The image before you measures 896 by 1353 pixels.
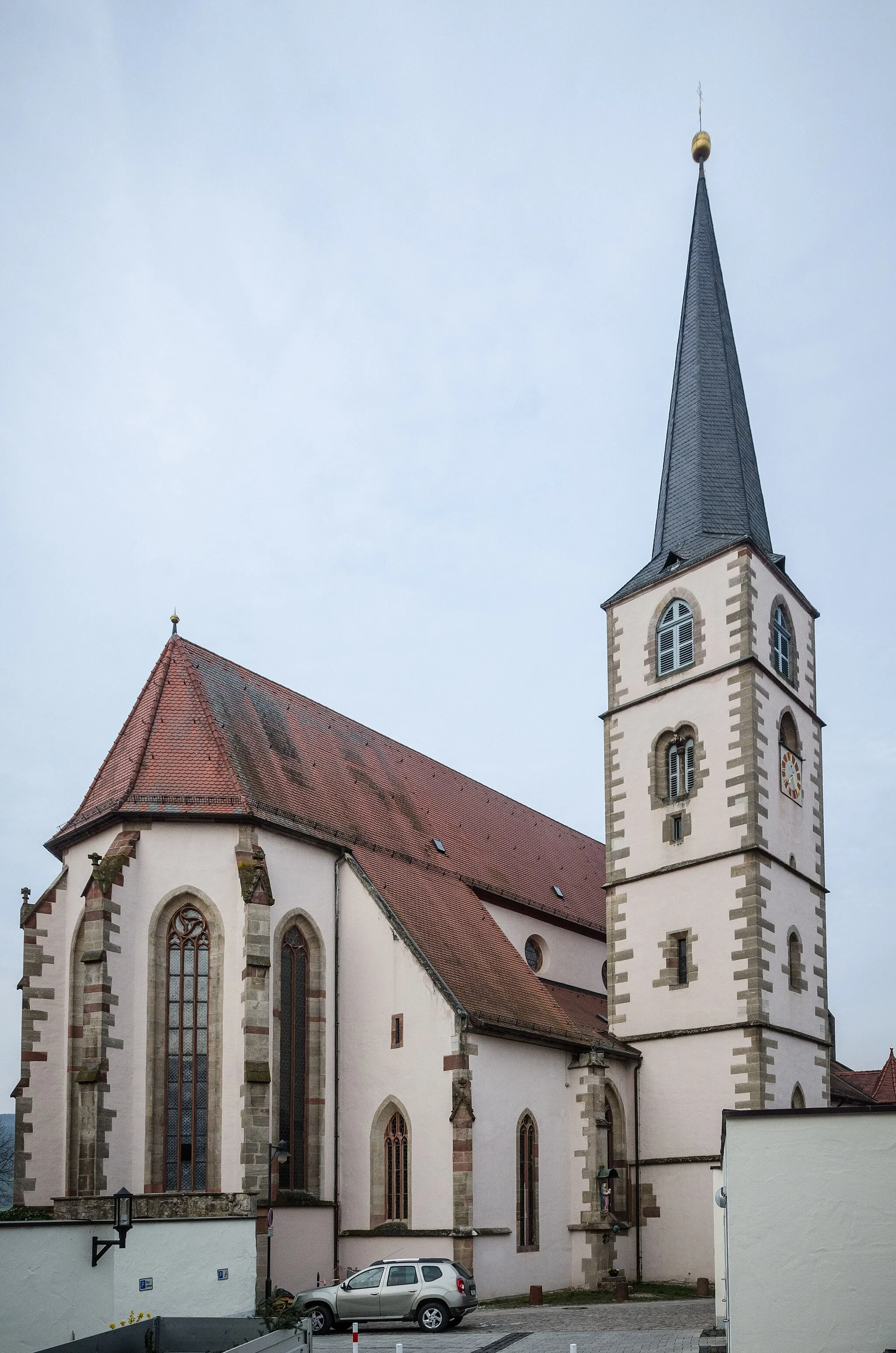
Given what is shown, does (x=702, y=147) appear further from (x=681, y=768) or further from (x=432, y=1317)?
(x=432, y=1317)

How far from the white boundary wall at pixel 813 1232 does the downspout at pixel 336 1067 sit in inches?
536

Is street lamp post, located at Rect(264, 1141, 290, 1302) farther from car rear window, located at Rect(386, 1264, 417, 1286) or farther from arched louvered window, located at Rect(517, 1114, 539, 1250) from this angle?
arched louvered window, located at Rect(517, 1114, 539, 1250)

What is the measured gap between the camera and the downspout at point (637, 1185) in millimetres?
29781

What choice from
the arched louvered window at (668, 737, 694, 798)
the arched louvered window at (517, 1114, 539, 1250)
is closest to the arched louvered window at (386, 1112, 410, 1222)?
the arched louvered window at (517, 1114, 539, 1250)

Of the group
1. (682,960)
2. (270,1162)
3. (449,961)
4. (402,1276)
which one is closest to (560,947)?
(682,960)

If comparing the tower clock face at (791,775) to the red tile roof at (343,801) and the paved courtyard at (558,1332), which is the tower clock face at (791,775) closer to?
the red tile roof at (343,801)

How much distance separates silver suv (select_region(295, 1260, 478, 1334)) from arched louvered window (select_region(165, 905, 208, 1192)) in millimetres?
4092

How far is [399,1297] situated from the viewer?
20.6 m

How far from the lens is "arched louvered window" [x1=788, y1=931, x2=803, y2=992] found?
103ft

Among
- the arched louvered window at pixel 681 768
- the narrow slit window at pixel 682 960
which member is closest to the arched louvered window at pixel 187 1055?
the narrow slit window at pixel 682 960

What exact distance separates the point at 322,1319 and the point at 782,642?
19500mm

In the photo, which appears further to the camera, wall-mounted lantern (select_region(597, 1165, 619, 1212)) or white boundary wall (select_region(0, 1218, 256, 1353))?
wall-mounted lantern (select_region(597, 1165, 619, 1212))

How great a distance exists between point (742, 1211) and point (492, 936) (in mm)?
17318

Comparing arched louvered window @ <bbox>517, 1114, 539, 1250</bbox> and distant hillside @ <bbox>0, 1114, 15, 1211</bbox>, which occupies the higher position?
arched louvered window @ <bbox>517, 1114, 539, 1250</bbox>
